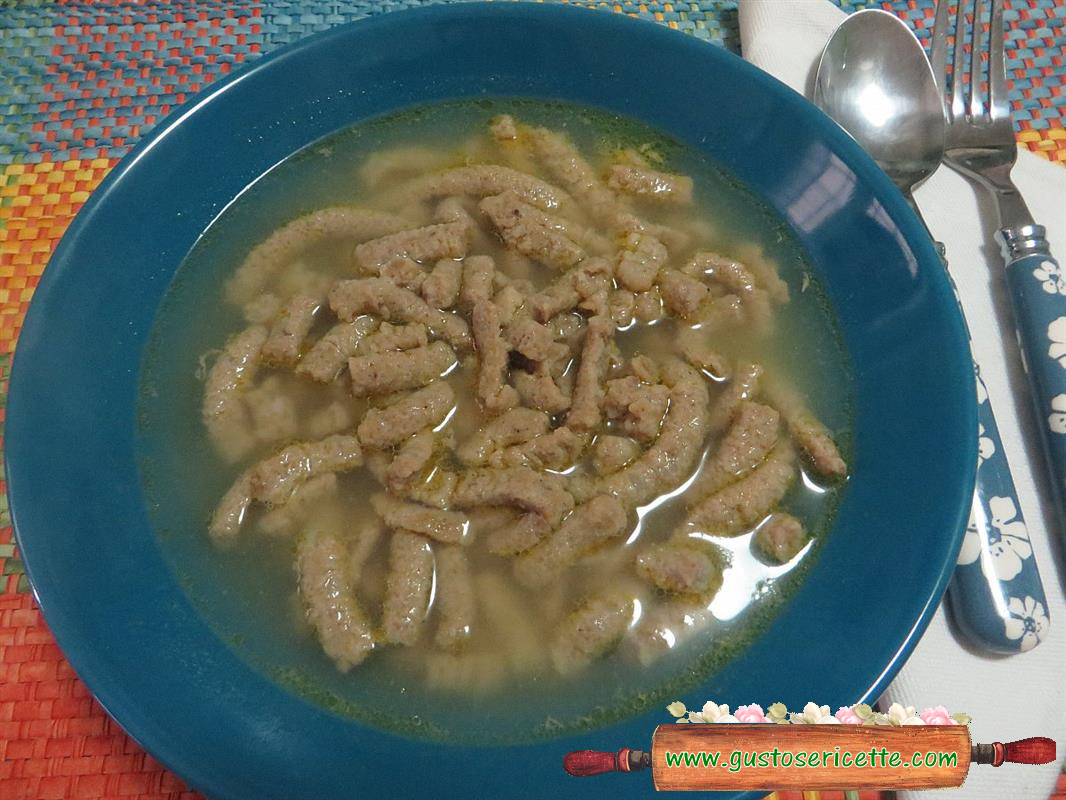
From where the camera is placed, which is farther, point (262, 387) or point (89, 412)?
point (262, 387)

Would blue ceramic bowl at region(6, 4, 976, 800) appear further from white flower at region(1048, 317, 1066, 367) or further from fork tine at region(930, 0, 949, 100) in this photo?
fork tine at region(930, 0, 949, 100)

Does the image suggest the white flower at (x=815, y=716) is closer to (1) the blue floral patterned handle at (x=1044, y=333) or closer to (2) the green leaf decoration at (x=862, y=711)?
(2) the green leaf decoration at (x=862, y=711)

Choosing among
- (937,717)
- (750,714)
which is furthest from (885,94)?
(750,714)

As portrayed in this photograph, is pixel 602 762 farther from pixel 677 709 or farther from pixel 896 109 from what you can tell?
pixel 896 109

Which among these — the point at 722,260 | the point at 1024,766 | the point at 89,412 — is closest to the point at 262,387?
the point at 89,412

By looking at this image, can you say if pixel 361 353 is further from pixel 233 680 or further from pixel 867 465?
pixel 867 465
